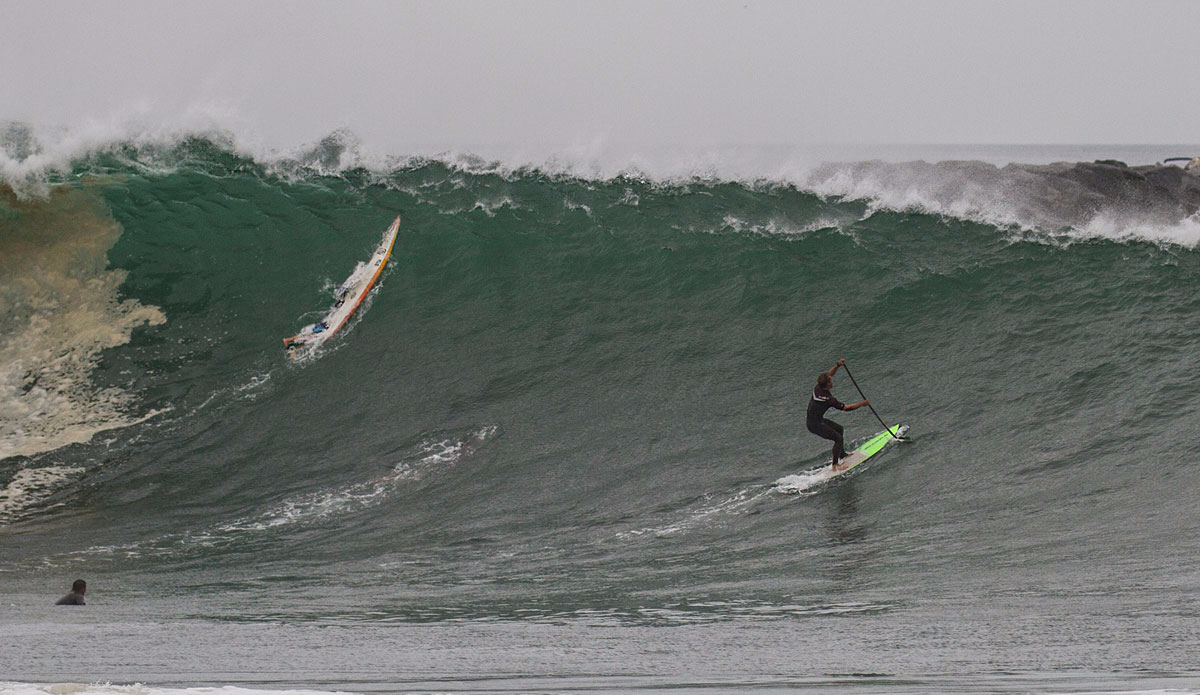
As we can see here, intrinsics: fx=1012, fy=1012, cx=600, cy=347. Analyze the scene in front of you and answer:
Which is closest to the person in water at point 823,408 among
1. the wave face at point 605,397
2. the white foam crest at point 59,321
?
the wave face at point 605,397

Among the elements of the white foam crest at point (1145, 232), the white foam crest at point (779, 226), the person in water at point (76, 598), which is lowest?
the person in water at point (76, 598)

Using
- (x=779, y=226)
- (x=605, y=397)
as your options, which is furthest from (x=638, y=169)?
(x=605, y=397)

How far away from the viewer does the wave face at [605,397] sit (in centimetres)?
778

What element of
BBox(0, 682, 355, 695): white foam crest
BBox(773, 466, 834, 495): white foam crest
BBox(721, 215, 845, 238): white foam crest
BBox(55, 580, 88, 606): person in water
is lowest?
BBox(773, 466, 834, 495): white foam crest

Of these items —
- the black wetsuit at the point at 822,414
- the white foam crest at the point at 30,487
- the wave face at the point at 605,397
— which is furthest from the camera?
the black wetsuit at the point at 822,414

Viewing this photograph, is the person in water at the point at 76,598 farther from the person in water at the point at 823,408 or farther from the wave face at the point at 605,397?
the person in water at the point at 823,408

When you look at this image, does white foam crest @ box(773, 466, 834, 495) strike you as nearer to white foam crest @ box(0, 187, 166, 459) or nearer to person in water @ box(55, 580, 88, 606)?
person in water @ box(55, 580, 88, 606)

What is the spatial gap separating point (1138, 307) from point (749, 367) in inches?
221

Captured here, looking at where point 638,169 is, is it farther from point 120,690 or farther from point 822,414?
point 120,690

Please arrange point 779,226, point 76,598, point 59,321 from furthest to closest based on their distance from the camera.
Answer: point 779,226 < point 59,321 < point 76,598

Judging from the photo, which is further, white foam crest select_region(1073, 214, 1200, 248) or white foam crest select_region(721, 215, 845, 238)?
white foam crest select_region(721, 215, 845, 238)

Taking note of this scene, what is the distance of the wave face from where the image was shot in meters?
7.78

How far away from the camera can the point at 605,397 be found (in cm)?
1309

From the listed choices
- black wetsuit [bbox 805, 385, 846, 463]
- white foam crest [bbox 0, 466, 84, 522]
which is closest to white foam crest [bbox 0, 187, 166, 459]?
white foam crest [bbox 0, 466, 84, 522]
